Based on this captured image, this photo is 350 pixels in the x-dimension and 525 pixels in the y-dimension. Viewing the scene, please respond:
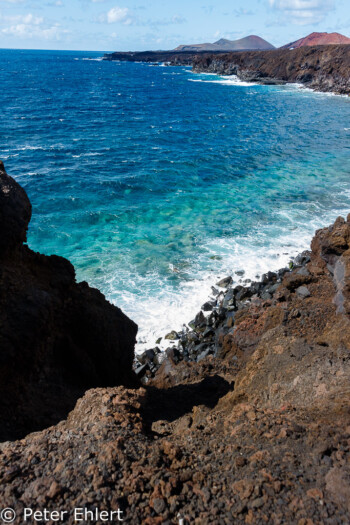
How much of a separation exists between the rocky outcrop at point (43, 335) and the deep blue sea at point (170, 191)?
7.42 m

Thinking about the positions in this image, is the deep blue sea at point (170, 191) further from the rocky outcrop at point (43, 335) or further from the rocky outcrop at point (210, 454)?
the rocky outcrop at point (210, 454)

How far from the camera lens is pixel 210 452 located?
23.3 feet

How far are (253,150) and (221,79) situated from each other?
11791 cm

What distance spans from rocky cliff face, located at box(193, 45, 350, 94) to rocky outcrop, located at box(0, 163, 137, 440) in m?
115

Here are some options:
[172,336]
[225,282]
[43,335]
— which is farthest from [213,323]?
[43,335]

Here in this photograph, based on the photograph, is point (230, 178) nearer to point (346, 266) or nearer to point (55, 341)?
point (346, 266)

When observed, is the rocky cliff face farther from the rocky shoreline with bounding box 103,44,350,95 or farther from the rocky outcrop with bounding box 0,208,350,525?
the rocky outcrop with bounding box 0,208,350,525

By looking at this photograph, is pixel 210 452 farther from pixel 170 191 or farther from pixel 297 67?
pixel 297 67

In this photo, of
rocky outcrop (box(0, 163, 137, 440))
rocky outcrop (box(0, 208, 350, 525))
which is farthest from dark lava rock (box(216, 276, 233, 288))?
rocky outcrop (box(0, 163, 137, 440))

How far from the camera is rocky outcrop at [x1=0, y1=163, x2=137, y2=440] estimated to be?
908 cm

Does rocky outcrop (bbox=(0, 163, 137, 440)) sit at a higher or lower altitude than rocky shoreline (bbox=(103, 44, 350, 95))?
lower

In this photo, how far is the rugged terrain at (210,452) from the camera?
5648mm

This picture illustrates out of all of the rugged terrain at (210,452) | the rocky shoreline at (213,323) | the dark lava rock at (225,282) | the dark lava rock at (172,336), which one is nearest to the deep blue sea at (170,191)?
the dark lava rock at (172,336)

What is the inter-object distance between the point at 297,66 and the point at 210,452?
152939mm
